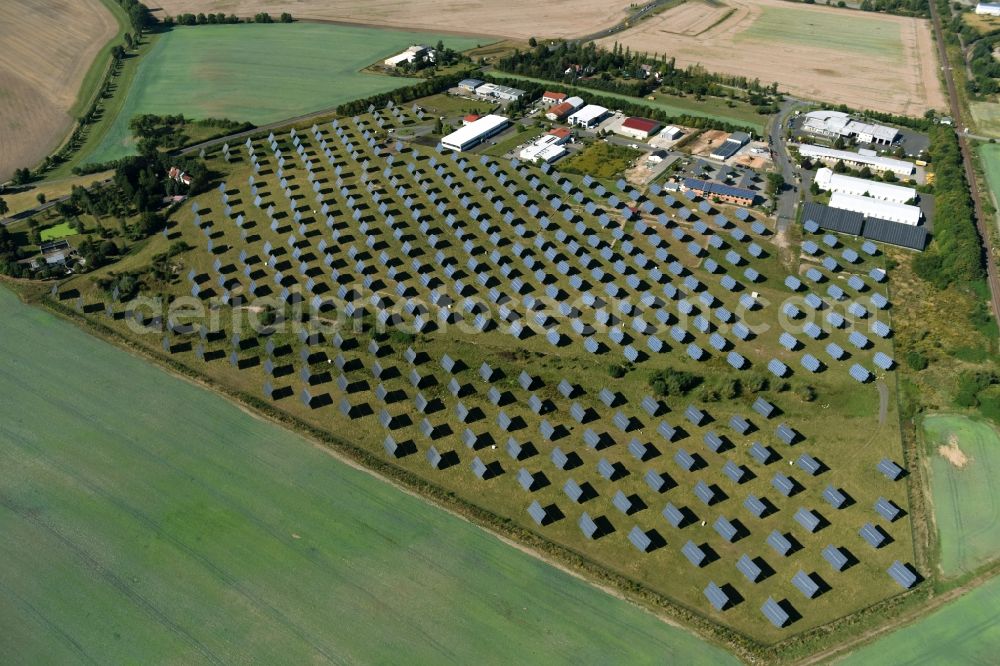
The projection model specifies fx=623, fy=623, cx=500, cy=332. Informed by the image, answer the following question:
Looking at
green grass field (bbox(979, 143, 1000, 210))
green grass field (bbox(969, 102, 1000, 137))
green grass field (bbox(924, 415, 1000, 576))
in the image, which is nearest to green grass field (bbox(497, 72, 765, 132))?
green grass field (bbox(979, 143, 1000, 210))

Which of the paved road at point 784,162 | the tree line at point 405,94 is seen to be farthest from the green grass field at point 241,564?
the tree line at point 405,94

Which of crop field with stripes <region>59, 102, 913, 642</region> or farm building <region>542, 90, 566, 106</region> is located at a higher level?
farm building <region>542, 90, 566, 106</region>

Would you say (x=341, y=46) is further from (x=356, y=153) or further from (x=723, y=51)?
(x=723, y=51)

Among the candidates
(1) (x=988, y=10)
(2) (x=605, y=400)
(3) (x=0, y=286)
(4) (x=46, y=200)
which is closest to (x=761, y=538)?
(2) (x=605, y=400)

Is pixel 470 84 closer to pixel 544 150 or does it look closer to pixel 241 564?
pixel 544 150

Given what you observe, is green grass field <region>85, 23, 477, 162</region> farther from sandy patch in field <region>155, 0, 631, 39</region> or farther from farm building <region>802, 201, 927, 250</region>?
farm building <region>802, 201, 927, 250</region>
